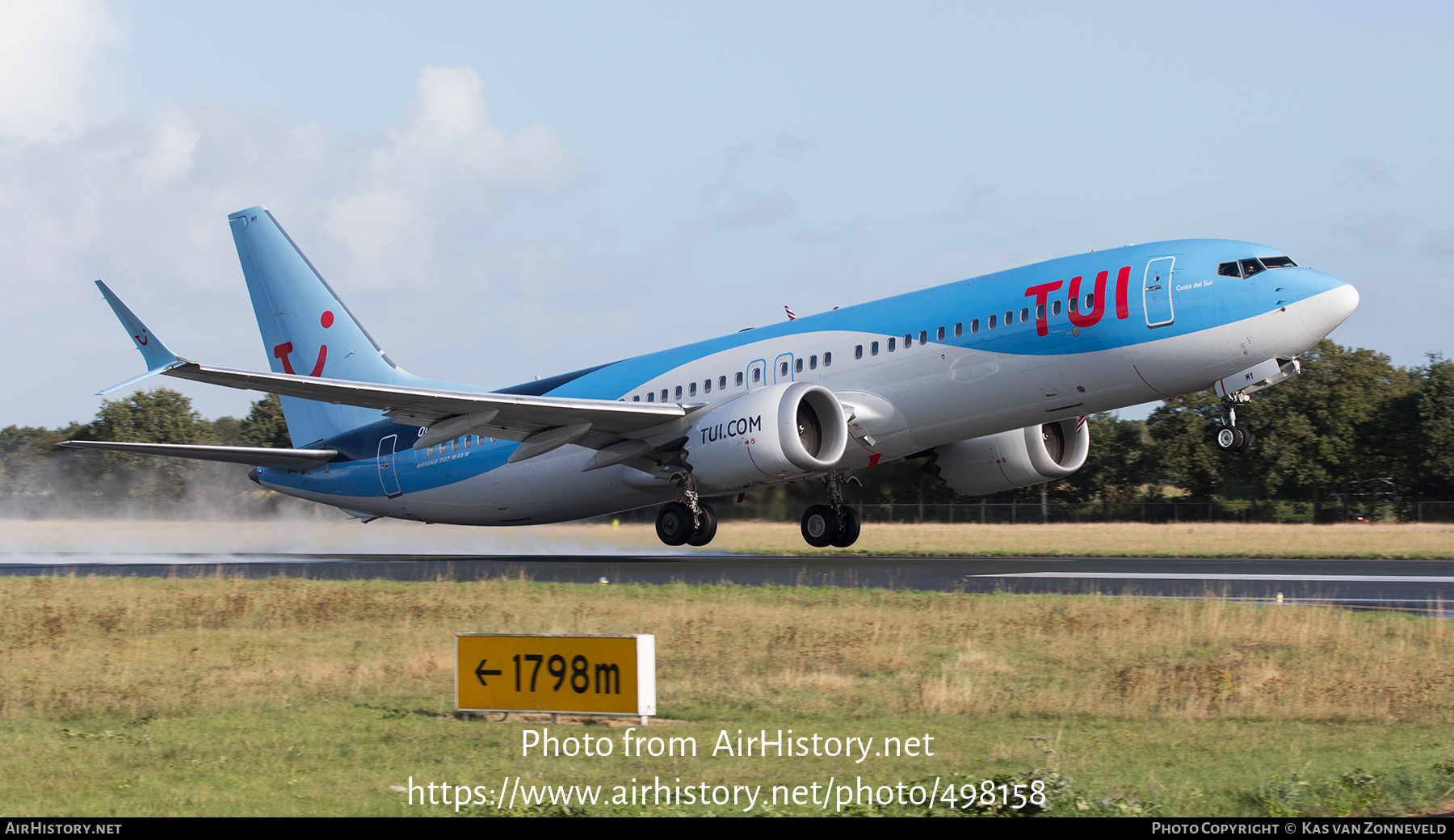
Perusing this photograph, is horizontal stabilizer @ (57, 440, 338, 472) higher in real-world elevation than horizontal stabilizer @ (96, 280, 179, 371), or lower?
lower

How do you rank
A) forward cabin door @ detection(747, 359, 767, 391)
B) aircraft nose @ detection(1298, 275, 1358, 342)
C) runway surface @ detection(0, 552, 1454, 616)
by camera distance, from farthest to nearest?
forward cabin door @ detection(747, 359, 767, 391)
runway surface @ detection(0, 552, 1454, 616)
aircraft nose @ detection(1298, 275, 1358, 342)

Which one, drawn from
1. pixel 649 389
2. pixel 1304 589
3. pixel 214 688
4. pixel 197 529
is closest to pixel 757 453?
pixel 649 389

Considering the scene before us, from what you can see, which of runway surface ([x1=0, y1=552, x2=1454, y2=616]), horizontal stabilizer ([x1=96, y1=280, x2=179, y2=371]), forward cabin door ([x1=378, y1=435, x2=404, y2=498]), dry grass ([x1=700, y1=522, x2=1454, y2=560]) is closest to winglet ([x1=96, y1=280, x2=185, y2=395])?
horizontal stabilizer ([x1=96, y1=280, x2=179, y2=371])

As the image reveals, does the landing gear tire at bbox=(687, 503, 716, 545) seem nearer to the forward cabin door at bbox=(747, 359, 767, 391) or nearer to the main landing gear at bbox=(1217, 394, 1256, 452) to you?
the forward cabin door at bbox=(747, 359, 767, 391)

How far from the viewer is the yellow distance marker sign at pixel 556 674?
10.4m

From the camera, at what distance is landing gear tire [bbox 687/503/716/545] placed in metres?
28.6

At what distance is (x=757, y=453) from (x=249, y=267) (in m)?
19.3

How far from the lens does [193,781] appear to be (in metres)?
9.03

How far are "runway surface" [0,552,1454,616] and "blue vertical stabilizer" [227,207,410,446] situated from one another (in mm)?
4233

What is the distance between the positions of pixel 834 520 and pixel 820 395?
17.1ft

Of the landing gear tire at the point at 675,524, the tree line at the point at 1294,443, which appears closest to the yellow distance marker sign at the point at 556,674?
the landing gear tire at the point at 675,524

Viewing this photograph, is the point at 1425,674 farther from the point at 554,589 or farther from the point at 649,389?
the point at 649,389

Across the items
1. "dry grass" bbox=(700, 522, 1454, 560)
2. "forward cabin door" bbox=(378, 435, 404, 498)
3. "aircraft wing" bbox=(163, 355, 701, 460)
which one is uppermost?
"aircraft wing" bbox=(163, 355, 701, 460)

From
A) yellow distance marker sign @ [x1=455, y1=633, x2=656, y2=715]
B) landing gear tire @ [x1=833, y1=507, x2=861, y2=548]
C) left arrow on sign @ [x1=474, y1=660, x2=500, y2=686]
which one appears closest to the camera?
yellow distance marker sign @ [x1=455, y1=633, x2=656, y2=715]
